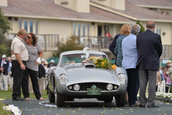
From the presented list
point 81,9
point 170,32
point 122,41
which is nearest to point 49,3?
point 81,9

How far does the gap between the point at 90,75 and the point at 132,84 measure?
1.22 metres

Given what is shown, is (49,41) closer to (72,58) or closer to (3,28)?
(3,28)

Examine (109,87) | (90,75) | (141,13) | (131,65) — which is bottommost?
(109,87)

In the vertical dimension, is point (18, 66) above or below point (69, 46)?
above

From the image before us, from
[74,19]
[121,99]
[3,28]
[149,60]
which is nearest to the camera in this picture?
[149,60]

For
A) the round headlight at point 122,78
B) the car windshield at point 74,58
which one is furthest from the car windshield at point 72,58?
the round headlight at point 122,78

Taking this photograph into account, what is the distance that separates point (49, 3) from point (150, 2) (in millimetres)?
16648

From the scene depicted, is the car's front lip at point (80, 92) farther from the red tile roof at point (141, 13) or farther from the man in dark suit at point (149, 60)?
the red tile roof at point (141, 13)

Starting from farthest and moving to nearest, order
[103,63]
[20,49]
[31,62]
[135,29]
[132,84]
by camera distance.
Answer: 1. [31,62]
2. [20,49]
3. [103,63]
4. [135,29]
5. [132,84]

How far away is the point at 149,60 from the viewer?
15.1m

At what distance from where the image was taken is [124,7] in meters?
59.9

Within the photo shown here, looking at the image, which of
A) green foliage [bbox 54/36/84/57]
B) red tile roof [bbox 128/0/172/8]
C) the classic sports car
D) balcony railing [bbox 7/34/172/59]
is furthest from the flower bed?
red tile roof [bbox 128/0/172/8]

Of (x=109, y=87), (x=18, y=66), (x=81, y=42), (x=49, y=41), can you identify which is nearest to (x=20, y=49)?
(x=18, y=66)

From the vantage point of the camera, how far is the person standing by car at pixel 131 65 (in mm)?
15547
